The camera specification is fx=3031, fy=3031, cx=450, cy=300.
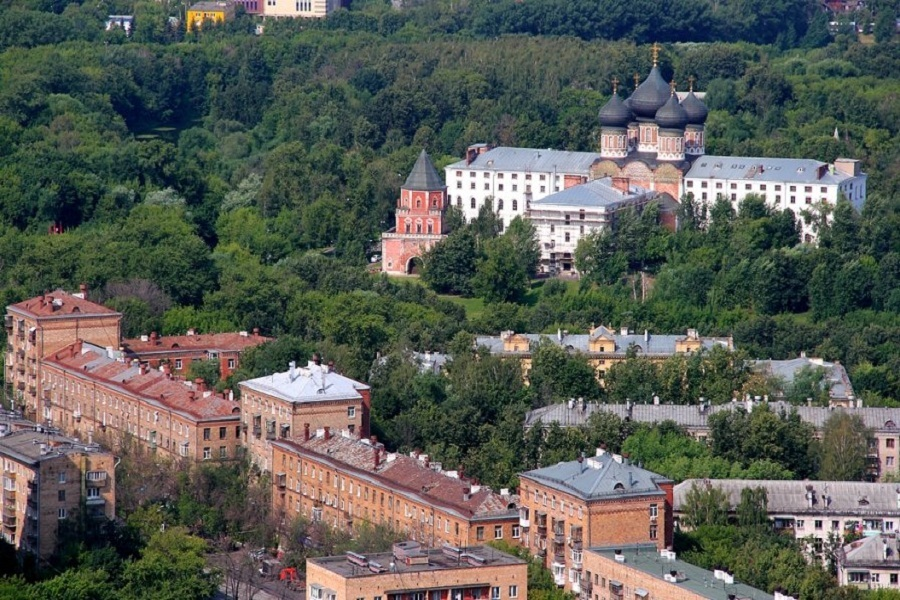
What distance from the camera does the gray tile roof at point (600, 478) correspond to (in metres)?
63.1

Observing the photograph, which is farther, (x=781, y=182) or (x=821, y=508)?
(x=781, y=182)

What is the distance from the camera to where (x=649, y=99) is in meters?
104

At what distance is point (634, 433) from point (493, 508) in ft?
34.1

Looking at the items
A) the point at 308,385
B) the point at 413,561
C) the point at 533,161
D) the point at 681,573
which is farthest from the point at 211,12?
the point at 681,573

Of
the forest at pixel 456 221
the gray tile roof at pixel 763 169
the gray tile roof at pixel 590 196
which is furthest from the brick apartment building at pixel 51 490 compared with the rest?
→ the gray tile roof at pixel 763 169

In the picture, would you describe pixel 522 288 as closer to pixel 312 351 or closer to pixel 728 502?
pixel 312 351

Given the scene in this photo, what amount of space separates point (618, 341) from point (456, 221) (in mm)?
16556

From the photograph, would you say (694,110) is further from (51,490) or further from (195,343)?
(51,490)

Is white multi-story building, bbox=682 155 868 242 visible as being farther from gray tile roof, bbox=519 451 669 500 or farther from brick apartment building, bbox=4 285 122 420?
gray tile roof, bbox=519 451 669 500

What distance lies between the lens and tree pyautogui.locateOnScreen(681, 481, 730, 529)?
67.4 meters

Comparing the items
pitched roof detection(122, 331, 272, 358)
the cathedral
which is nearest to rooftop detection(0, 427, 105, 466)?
pitched roof detection(122, 331, 272, 358)

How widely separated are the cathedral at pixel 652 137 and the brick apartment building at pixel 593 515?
3908 centimetres

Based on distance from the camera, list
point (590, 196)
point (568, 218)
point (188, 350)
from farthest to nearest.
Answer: point (590, 196) → point (568, 218) → point (188, 350)

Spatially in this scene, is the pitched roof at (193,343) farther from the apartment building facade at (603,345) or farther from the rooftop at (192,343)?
the apartment building facade at (603,345)
